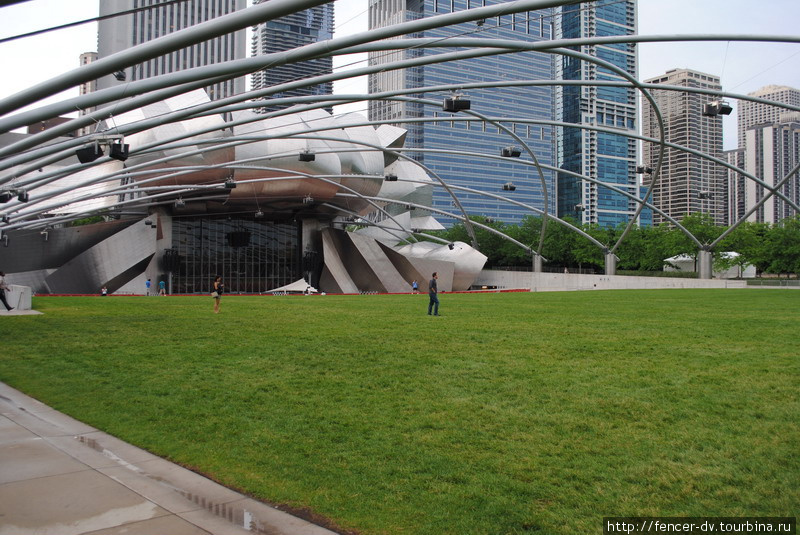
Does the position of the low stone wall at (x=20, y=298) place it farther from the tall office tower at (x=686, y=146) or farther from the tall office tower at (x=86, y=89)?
the tall office tower at (x=686, y=146)

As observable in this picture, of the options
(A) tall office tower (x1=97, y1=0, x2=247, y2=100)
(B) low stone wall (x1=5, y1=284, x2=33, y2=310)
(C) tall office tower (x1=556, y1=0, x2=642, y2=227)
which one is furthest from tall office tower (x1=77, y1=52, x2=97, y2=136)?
(C) tall office tower (x1=556, y1=0, x2=642, y2=227)

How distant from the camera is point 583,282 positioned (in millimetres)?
59531

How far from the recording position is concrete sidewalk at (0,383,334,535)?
13.9 feet

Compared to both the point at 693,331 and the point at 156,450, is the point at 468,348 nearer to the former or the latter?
the point at 693,331

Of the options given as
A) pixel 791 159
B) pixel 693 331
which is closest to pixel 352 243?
pixel 693 331

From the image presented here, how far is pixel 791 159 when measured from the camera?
121750mm

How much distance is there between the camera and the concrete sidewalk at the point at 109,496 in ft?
13.9

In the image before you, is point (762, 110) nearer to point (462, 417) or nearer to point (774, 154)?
point (774, 154)

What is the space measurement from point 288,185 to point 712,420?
4654cm

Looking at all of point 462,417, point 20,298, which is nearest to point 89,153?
point 20,298

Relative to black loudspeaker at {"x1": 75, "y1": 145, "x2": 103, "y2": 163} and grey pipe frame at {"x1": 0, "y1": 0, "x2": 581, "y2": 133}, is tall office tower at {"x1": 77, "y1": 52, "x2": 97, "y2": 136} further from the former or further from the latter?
grey pipe frame at {"x1": 0, "y1": 0, "x2": 581, "y2": 133}

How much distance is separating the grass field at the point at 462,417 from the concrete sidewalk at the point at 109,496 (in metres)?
0.26

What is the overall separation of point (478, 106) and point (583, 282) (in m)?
20.9

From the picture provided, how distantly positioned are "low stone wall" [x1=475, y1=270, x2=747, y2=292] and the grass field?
134 feet
